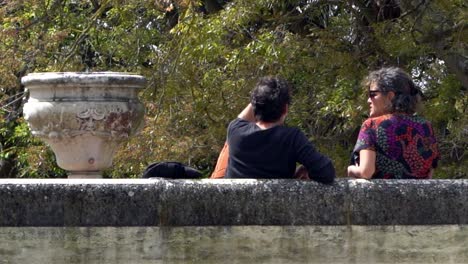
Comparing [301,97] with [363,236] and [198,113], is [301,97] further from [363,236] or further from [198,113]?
[363,236]

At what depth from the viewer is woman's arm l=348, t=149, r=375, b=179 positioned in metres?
5.57

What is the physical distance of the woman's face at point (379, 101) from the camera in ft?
19.2

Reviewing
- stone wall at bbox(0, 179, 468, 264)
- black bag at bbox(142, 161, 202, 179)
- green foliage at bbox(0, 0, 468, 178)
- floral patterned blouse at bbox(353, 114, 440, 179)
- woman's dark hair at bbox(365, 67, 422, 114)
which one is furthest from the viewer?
green foliage at bbox(0, 0, 468, 178)

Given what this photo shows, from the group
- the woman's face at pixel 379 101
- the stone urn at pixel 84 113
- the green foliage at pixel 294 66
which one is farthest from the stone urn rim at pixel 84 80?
the green foliage at pixel 294 66

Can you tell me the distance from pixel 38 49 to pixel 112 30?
90cm

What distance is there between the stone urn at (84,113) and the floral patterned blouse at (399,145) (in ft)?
6.88

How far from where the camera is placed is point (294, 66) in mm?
10828

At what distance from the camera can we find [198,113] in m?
11.2

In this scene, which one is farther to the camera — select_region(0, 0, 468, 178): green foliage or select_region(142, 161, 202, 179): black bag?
select_region(0, 0, 468, 178): green foliage

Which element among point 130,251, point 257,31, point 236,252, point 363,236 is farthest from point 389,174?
point 257,31

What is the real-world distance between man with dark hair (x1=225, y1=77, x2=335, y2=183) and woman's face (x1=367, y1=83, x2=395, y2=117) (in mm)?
515

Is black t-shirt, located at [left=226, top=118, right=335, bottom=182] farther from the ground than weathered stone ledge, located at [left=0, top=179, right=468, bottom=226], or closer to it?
farther from the ground

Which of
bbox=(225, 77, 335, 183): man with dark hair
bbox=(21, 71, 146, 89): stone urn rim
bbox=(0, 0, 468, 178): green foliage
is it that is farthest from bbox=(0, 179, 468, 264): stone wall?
bbox=(0, 0, 468, 178): green foliage

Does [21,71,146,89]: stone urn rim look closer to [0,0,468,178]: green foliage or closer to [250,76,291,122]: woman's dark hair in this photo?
[250,76,291,122]: woman's dark hair
